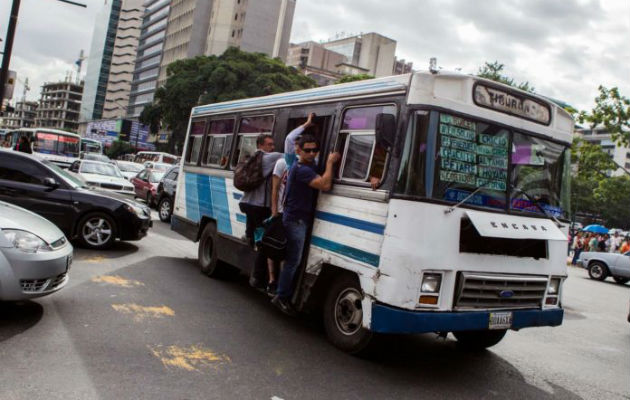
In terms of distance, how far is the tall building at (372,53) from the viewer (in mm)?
118375

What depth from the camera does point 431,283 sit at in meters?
4.81

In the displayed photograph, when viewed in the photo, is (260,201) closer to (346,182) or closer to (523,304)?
(346,182)

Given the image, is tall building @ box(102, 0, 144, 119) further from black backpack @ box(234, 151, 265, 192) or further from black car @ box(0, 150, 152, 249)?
black backpack @ box(234, 151, 265, 192)

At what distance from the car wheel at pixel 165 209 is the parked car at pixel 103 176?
939 mm

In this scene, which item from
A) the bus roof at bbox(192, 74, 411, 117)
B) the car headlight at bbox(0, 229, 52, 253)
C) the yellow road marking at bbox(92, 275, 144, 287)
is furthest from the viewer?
the yellow road marking at bbox(92, 275, 144, 287)

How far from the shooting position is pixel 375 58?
4678 inches

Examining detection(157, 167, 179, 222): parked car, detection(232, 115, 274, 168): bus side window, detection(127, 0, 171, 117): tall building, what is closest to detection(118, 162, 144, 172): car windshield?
detection(157, 167, 179, 222): parked car

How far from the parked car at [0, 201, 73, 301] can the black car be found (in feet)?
12.2

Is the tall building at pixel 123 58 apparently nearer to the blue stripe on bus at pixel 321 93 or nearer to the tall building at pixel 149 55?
the tall building at pixel 149 55

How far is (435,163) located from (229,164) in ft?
14.1

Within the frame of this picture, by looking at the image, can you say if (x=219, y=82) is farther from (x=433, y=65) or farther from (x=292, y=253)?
(x=433, y=65)

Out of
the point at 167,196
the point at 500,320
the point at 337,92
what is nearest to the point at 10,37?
the point at 167,196

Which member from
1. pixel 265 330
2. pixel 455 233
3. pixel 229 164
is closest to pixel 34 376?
pixel 265 330

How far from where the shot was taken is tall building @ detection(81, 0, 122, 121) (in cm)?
15400
